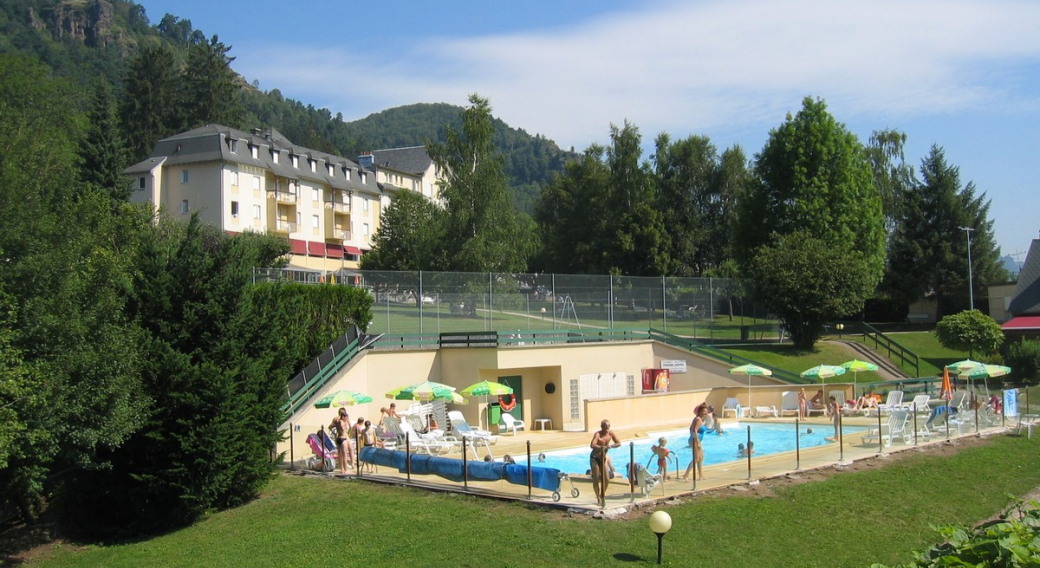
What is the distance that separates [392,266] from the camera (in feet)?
175

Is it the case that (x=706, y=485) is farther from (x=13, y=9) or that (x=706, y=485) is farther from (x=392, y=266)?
(x=13, y=9)

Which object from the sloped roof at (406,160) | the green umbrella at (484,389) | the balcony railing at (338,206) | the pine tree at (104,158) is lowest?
the green umbrella at (484,389)

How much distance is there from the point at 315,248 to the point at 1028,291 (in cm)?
4864

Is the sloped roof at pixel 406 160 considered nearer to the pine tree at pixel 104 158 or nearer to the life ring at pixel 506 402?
the pine tree at pixel 104 158

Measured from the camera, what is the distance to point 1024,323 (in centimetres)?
4844

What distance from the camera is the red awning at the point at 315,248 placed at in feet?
225

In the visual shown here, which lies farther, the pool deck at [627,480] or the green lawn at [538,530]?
the pool deck at [627,480]

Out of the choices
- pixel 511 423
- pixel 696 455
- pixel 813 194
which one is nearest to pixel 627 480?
pixel 696 455

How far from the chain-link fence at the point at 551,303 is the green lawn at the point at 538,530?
12773 millimetres

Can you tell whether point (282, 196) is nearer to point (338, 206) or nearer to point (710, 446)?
point (338, 206)

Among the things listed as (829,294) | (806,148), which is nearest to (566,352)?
(829,294)

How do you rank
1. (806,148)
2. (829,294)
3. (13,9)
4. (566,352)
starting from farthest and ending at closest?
(13,9) < (806,148) < (829,294) < (566,352)

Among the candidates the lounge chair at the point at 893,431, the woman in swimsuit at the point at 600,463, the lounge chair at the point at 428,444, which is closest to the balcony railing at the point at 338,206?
the lounge chair at the point at 428,444

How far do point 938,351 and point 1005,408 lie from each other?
Answer: 23039mm
